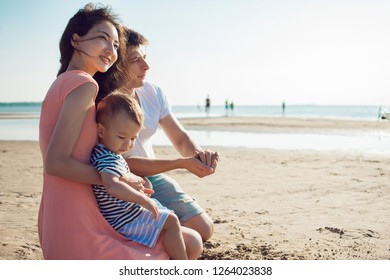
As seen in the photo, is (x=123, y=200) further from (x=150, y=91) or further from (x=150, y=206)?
(x=150, y=91)

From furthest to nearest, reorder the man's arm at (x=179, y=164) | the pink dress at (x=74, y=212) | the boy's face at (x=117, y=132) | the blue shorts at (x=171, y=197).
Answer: the blue shorts at (x=171, y=197) < the man's arm at (x=179, y=164) < the boy's face at (x=117, y=132) < the pink dress at (x=74, y=212)

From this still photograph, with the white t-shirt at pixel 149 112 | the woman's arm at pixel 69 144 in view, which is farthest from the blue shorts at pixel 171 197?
the woman's arm at pixel 69 144

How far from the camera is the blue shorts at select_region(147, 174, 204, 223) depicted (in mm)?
3986

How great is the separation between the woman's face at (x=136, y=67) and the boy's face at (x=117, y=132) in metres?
1.15

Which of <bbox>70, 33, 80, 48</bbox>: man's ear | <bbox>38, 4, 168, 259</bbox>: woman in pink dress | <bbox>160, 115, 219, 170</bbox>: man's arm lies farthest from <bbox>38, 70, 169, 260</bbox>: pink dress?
<bbox>160, 115, 219, 170</bbox>: man's arm

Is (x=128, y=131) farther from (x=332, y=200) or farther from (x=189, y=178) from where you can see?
(x=189, y=178)

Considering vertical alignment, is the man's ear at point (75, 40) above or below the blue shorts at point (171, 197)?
above

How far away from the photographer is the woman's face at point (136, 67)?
147 inches

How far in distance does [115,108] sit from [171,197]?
162cm

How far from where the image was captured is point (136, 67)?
376 centimetres

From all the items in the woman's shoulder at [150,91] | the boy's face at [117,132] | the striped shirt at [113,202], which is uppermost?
the woman's shoulder at [150,91]

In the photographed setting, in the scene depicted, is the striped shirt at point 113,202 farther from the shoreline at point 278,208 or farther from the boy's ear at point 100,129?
the shoreline at point 278,208

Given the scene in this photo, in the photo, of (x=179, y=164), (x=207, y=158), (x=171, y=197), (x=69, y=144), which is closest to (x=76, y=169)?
(x=69, y=144)
